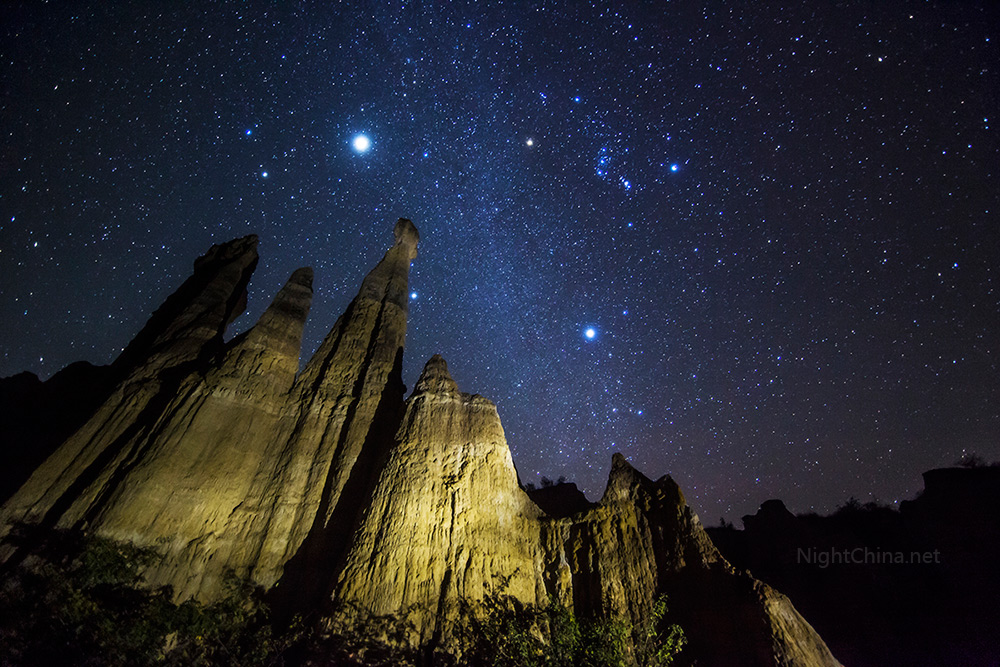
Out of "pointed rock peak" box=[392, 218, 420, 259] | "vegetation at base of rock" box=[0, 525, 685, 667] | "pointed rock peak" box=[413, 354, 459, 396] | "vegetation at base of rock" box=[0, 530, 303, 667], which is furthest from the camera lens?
"pointed rock peak" box=[392, 218, 420, 259]

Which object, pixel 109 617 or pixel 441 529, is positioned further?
pixel 441 529

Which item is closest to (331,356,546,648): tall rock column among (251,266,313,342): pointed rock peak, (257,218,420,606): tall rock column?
(257,218,420,606): tall rock column

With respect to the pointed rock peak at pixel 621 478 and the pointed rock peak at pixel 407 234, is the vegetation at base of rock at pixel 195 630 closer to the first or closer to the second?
the pointed rock peak at pixel 621 478

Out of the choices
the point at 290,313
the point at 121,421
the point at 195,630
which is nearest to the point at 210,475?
the point at 195,630

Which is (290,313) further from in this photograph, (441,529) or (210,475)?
(441,529)

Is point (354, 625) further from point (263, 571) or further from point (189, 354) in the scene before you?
point (189, 354)

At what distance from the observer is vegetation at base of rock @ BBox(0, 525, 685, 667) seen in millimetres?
11070

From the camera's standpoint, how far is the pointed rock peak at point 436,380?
61.1 ft

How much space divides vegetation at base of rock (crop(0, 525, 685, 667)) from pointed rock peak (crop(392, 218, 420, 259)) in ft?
81.4

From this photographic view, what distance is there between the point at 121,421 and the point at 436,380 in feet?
46.9

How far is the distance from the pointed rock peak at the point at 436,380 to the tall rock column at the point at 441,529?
74mm

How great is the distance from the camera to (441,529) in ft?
48.0

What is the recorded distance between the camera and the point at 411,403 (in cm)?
1828

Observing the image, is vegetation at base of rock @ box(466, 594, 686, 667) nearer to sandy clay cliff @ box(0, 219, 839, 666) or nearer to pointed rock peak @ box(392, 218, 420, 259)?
sandy clay cliff @ box(0, 219, 839, 666)
